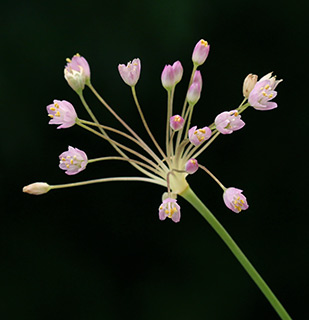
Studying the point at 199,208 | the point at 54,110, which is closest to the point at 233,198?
the point at 199,208

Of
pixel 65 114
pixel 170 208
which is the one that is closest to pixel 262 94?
pixel 170 208

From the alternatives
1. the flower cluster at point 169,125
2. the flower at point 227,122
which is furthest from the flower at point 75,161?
the flower at point 227,122

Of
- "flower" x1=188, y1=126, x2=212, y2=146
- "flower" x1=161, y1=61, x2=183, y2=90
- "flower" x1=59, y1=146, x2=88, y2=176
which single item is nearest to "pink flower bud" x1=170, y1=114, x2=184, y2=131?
"flower" x1=188, y1=126, x2=212, y2=146

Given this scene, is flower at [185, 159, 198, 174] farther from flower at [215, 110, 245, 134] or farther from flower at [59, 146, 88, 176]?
flower at [59, 146, 88, 176]

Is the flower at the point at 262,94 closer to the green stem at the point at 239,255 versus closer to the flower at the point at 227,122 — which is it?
the flower at the point at 227,122

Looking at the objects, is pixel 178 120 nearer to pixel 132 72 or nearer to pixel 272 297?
pixel 132 72
